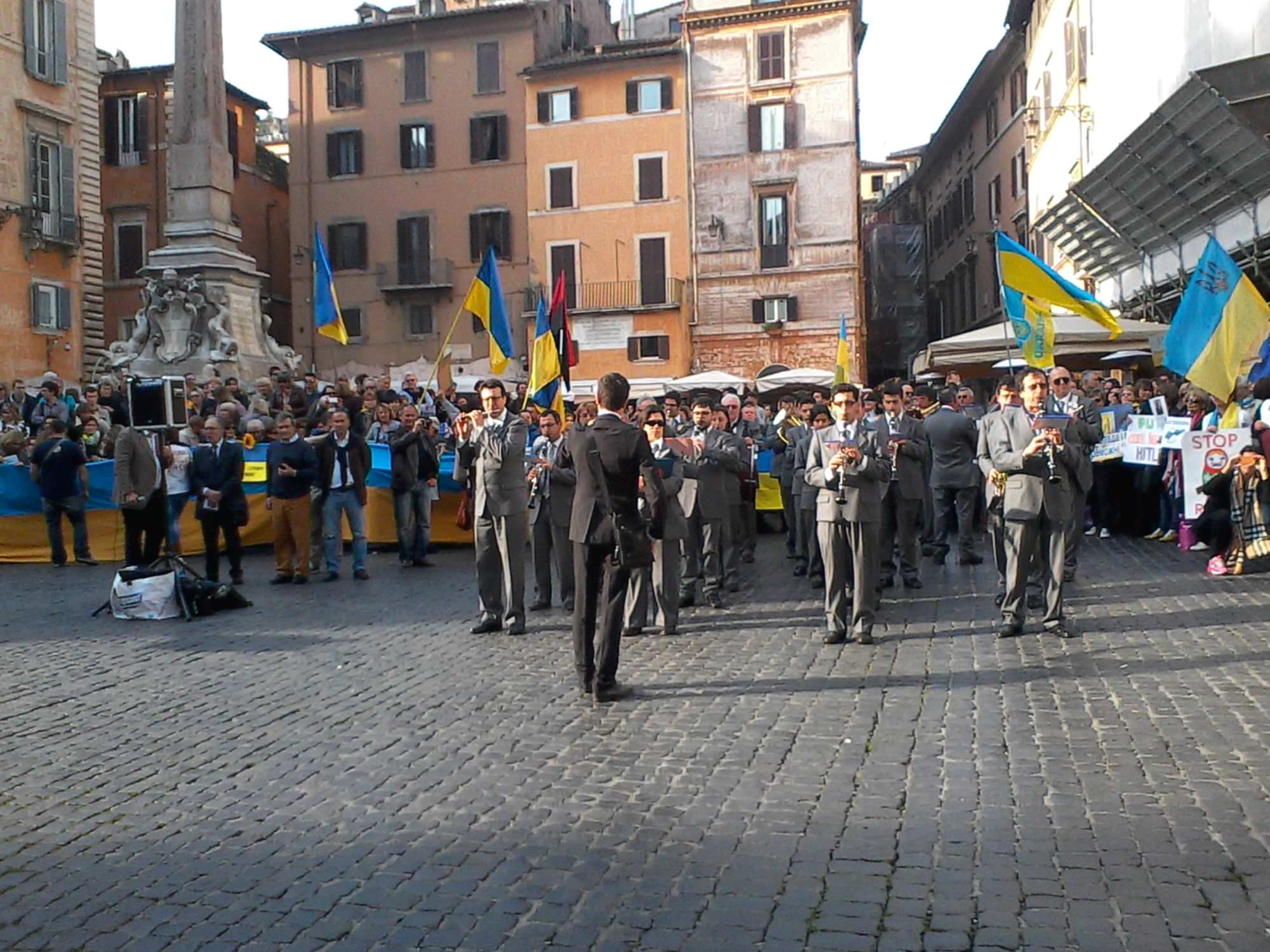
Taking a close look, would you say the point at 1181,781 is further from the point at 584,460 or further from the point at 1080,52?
the point at 1080,52

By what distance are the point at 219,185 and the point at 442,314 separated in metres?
23.1

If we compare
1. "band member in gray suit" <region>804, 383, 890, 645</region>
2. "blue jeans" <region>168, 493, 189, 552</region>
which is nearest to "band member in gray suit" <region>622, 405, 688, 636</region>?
"band member in gray suit" <region>804, 383, 890, 645</region>

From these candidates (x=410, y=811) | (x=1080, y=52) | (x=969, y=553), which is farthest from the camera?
(x=1080, y=52)

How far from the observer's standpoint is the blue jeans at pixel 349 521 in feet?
45.0

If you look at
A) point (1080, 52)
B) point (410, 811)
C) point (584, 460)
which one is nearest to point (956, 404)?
point (584, 460)

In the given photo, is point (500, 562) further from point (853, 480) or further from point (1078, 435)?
point (1078, 435)

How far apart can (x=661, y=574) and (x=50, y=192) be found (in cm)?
2855

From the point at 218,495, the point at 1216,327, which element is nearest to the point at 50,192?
the point at 218,495

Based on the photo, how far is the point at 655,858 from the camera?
16.0ft

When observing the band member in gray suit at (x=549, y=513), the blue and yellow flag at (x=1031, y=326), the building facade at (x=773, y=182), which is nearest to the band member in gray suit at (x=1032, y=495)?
the blue and yellow flag at (x=1031, y=326)

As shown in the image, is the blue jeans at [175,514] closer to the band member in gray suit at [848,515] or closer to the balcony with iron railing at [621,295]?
the band member in gray suit at [848,515]

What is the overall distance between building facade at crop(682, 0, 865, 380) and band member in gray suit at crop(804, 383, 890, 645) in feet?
109

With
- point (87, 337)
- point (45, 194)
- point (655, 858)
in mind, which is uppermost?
point (45, 194)

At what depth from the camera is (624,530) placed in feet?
25.0
